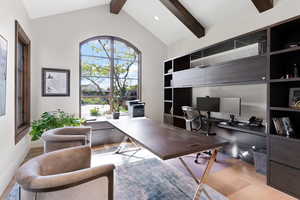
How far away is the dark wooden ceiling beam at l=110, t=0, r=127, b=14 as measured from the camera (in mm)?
3941

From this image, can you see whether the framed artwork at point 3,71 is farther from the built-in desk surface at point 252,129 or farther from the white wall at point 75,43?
the built-in desk surface at point 252,129

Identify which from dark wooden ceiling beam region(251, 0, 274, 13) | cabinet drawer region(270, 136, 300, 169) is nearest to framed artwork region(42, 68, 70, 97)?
dark wooden ceiling beam region(251, 0, 274, 13)

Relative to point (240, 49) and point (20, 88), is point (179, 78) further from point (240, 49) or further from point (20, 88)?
point (20, 88)

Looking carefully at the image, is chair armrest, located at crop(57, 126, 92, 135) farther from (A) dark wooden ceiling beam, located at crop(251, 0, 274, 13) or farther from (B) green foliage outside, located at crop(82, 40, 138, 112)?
(A) dark wooden ceiling beam, located at crop(251, 0, 274, 13)

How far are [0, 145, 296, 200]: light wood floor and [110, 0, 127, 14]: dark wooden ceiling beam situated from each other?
390 centimetres

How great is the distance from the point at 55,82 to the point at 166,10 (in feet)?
9.80

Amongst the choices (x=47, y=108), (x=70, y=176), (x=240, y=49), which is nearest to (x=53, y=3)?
(x=47, y=108)

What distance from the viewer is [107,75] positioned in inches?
176

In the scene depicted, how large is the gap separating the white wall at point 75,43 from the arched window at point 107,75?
0.18 meters

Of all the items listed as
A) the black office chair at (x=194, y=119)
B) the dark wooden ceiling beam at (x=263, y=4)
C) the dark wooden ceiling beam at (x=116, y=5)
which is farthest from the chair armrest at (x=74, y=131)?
the dark wooden ceiling beam at (x=263, y=4)

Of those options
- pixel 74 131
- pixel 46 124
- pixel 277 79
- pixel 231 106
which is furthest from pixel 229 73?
pixel 46 124

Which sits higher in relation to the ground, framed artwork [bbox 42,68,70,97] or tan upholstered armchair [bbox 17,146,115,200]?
framed artwork [bbox 42,68,70,97]

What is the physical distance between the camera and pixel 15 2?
2.44 metres

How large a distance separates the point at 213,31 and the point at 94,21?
9.24 feet
